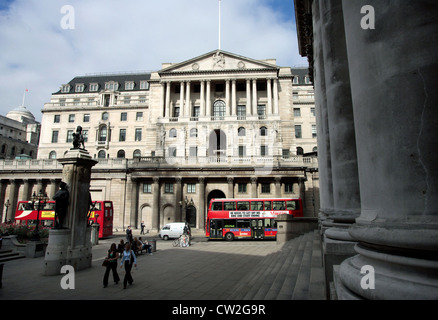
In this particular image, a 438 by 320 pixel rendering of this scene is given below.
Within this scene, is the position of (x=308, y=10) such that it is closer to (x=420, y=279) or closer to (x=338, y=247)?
(x=338, y=247)

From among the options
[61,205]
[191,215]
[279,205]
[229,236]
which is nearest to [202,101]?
[191,215]

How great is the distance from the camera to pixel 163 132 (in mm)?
46969

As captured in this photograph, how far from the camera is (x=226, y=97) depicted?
48.6 m

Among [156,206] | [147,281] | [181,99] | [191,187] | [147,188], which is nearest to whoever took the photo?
[147,281]

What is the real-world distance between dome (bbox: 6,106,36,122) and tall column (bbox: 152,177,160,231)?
7821cm

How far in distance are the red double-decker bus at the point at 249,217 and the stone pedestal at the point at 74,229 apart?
53.2 ft

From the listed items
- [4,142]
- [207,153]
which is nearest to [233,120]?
[207,153]

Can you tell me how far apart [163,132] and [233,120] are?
1238 cm

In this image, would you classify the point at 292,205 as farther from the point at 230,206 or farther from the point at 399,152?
the point at 399,152

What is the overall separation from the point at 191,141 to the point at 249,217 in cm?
2204

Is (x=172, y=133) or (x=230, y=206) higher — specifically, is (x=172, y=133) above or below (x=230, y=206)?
above

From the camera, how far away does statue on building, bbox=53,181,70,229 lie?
13.1m

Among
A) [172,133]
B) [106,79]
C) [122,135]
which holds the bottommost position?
[172,133]

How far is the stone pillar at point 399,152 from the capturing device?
234 cm
